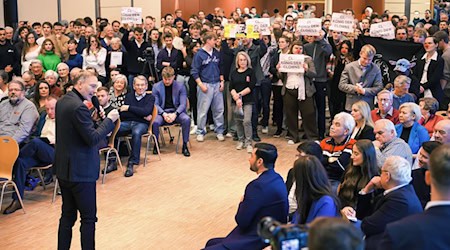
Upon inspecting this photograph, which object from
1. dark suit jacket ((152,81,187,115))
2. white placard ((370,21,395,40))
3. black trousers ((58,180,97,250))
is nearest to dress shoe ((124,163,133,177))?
dark suit jacket ((152,81,187,115))

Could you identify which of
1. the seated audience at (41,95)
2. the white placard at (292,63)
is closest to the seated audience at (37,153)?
the seated audience at (41,95)

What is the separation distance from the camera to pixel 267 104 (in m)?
9.59

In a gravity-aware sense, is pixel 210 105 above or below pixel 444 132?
below

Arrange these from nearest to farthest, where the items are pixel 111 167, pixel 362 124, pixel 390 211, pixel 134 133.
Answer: pixel 390 211, pixel 362 124, pixel 111 167, pixel 134 133

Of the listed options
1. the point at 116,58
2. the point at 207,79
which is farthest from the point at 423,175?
the point at 116,58

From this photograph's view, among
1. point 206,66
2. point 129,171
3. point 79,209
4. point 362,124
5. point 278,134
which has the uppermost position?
point 206,66

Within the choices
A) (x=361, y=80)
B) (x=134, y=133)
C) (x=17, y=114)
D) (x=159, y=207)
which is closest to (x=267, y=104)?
(x=361, y=80)

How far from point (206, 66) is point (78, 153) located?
15.5 feet

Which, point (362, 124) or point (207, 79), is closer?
point (362, 124)

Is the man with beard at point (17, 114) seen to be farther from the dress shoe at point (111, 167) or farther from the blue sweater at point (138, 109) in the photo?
the blue sweater at point (138, 109)

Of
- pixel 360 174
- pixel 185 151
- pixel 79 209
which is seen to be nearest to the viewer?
pixel 79 209

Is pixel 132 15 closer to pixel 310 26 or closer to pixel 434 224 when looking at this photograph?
pixel 310 26

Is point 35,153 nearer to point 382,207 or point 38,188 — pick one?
point 38,188

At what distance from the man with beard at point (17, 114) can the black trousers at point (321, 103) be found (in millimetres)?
3989
